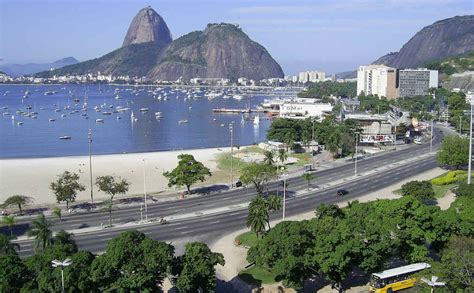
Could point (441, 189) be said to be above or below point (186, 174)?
below

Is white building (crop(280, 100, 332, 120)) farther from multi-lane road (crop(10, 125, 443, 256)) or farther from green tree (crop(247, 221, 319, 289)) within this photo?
green tree (crop(247, 221, 319, 289))

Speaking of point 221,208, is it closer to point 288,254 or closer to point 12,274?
point 288,254

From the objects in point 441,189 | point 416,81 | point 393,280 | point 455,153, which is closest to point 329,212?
point 393,280

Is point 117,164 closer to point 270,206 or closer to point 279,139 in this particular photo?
point 279,139

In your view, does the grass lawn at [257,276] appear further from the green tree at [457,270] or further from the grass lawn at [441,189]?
the grass lawn at [441,189]

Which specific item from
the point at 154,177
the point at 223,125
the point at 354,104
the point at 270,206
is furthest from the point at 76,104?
the point at 270,206

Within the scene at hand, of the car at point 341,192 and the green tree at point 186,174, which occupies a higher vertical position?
the green tree at point 186,174

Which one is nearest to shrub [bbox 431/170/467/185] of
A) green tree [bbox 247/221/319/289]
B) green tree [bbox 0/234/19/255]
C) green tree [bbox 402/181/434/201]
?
green tree [bbox 402/181/434/201]

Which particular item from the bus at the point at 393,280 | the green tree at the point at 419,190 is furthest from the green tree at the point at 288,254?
the green tree at the point at 419,190

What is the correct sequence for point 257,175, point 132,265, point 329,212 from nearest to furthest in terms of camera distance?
1. point 132,265
2. point 329,212
3. point 257,175
